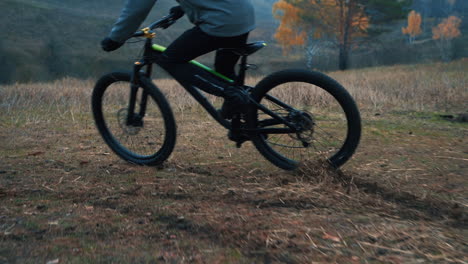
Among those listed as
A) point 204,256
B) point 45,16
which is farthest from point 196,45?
point 45,16

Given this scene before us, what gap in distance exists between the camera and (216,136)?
5.06m

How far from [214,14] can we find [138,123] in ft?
4.19

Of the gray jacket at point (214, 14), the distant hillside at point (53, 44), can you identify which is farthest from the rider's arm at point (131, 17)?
the distant hillside at point (53, 44)

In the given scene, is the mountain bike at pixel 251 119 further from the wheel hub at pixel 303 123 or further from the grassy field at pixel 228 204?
the grassy field at pixel 228 204

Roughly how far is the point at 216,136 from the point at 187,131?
1.66 ft

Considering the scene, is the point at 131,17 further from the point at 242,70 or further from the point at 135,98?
the point at 242,70

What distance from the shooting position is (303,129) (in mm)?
3297

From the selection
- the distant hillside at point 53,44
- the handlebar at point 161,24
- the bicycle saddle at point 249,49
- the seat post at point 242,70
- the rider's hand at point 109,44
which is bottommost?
the seat post at point 242,70

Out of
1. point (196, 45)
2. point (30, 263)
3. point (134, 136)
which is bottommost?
point (30, 263)

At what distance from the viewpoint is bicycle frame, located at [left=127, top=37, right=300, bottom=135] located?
334 centimetres

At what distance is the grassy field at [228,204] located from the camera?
76.7 inches

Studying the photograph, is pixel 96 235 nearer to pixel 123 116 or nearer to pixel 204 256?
pixel 204 256

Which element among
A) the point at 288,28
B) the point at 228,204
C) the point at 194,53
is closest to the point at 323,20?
the point at 288,28

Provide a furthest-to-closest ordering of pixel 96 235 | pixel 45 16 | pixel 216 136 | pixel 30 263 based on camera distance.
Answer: pixel 45 16 → pixel 216 136 → pixel 96 235 → pixel 30 263
